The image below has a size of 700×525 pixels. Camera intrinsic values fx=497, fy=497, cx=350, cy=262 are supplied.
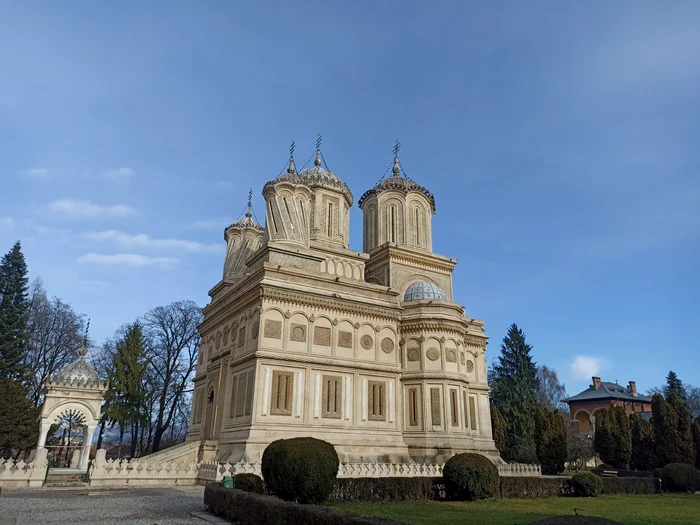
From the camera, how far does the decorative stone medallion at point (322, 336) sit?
71.0 ft

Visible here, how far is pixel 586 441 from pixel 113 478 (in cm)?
3450

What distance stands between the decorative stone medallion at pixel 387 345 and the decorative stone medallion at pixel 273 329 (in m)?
5.27

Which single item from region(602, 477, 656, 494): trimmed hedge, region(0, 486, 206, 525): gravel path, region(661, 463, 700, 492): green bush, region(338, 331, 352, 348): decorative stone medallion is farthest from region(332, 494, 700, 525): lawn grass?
region(338, 331, 352, 348): decorative stone medallion

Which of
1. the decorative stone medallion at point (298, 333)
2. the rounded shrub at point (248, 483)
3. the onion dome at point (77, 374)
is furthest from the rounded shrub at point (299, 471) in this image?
the onion dome at point (77, 374)

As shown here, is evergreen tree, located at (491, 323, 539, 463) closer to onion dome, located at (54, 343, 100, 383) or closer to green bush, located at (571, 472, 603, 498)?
green bush, located at (571, 472, 603, 498)

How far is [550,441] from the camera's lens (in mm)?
30391

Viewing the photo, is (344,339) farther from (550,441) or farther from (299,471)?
(550,441)

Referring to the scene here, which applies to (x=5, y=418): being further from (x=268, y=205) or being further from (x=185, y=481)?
(x=268, y=205)

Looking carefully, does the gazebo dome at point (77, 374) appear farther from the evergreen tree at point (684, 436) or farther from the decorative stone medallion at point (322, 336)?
the evergreen tree at point (684, 436)

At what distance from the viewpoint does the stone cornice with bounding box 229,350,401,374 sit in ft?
66.0

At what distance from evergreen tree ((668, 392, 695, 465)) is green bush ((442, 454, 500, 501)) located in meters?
20.1

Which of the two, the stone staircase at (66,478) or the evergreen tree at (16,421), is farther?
the evergreen tree at (16,421)

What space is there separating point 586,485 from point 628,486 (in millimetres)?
3379

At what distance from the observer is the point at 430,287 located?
84.5 feet
